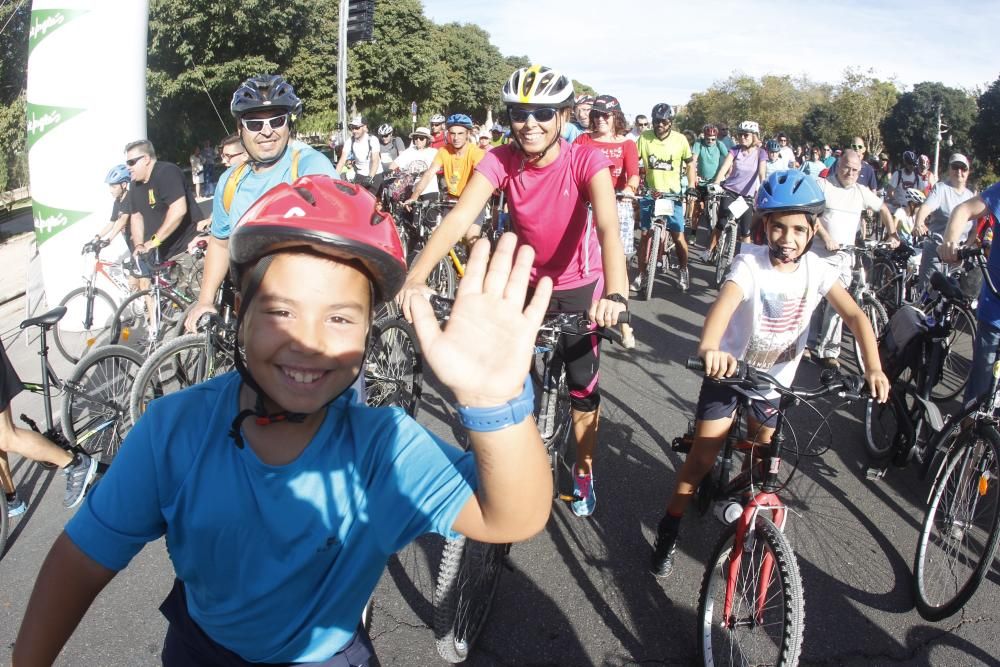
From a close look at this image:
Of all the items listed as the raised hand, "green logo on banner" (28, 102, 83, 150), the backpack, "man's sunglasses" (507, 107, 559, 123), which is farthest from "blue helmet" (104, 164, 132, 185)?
the raised hand

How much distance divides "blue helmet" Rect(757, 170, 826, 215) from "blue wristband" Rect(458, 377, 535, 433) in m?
2.45

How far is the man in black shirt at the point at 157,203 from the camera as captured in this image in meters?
6.93

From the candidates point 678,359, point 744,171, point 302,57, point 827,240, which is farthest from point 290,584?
point 302,57

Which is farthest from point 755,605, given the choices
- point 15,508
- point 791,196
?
point 15,508

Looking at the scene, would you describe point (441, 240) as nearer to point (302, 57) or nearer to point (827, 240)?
point (827, 240)

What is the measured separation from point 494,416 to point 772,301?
2400 millimetres

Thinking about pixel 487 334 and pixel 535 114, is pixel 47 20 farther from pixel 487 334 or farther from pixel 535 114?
pixel 487 334

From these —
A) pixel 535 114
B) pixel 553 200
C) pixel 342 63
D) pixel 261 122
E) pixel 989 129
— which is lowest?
pixel 553 200

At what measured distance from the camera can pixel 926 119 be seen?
38469 millimetres

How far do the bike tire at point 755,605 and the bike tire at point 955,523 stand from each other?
105 cm

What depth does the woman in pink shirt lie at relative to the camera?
355 cm

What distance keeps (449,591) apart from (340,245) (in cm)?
190

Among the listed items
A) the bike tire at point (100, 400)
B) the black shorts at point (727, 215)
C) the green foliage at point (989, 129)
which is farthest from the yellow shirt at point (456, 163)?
the green foliage at point (989, 129)

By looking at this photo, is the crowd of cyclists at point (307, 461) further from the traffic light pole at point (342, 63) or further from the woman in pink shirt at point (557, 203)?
the traffic light pole at point (342, 63)
